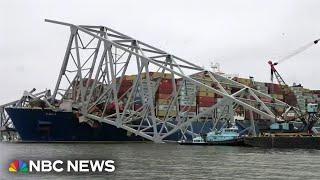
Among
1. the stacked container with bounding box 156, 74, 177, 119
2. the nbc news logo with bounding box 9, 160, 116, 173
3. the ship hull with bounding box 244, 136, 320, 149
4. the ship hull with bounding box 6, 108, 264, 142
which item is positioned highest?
the stacked container with bounding box 156, 74, 177, 119

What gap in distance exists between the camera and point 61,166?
4444cm

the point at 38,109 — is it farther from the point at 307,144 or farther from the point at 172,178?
the point at 172,178

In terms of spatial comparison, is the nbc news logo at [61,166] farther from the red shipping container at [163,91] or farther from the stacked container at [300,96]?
the stacked container at [300,96]

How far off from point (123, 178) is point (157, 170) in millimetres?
6262

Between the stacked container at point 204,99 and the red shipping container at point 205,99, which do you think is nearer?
the stacked container at point 204,99

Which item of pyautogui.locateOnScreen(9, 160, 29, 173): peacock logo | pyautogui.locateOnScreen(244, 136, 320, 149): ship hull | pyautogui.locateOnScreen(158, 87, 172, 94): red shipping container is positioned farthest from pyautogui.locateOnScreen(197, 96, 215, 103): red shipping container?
pyautogui.locateOnScreen(9, 160, 29, 173): peacock logo

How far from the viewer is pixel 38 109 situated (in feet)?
381

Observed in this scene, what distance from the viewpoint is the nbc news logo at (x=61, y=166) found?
40769 millimetres

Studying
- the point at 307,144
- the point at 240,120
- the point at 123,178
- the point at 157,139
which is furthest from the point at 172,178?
the point at 240,120

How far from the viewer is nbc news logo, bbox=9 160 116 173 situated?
134ft

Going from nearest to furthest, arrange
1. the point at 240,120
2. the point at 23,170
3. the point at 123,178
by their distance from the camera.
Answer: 1. the point at 123,178
2. the point at 23,170
3. the point at 240,120

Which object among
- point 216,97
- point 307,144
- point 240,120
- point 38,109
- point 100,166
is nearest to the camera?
point 100,166

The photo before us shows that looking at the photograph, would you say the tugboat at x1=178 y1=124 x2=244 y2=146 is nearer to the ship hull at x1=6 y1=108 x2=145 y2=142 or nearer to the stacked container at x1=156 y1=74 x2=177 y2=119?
the ship hull at x1=6 y1=108 x2=145 y2=142

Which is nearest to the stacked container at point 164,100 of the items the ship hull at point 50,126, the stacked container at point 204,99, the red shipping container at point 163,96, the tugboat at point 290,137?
the red shipping container at point 163,96
